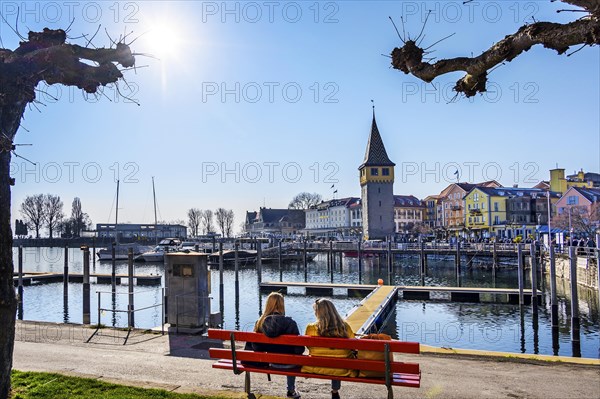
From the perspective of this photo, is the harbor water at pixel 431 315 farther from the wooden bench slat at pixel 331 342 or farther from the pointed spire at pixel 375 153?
the pointed spire at pixel 375 153

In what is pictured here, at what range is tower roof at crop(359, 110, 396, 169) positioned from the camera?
9259 centimetres

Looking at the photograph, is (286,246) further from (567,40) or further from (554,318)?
(567,40)

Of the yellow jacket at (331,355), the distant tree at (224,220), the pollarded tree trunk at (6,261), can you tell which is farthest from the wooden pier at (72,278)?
the distant tree at (224,220)

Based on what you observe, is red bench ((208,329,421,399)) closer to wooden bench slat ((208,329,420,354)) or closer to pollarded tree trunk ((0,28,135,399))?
wooden bench slat ((208,329,420,354))

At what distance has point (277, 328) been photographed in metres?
6.80

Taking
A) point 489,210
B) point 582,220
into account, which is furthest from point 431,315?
point 489,210

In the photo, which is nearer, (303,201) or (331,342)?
(331,342)

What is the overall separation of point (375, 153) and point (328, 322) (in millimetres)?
88608

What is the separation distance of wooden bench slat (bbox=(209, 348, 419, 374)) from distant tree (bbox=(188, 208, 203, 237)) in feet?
494

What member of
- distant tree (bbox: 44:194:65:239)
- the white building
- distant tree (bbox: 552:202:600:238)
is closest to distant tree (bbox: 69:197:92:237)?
distant tree (bbox: 44:194:65:239)

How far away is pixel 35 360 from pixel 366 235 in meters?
84.0

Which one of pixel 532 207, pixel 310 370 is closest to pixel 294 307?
pixel 310 370

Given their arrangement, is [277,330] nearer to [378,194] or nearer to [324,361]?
[324,361]

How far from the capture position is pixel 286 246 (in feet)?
238
